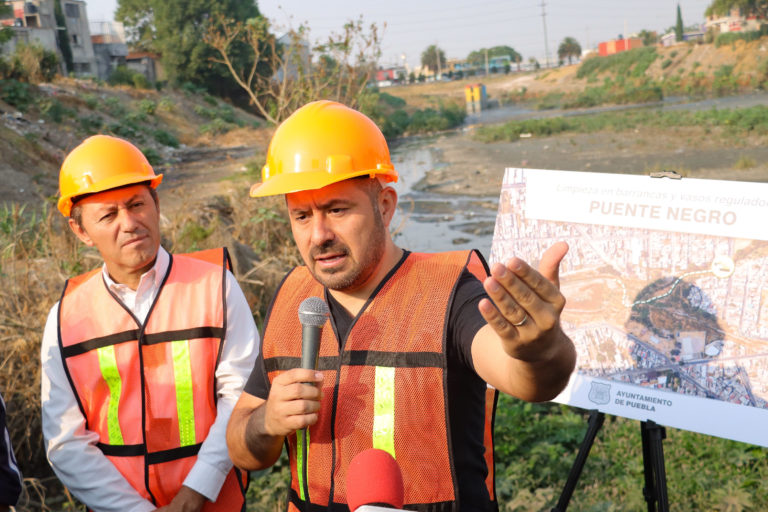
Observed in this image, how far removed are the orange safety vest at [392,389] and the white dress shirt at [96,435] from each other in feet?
2.29

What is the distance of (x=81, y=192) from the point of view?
2.88 meters

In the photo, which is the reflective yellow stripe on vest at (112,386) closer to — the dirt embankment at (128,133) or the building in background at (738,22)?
the dirt embankment at (128,133)

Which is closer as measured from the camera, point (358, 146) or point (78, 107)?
point (358, 146)

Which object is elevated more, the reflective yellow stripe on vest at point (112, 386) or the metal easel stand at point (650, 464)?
the reflective yellow stripe on vest at point (112, 386)

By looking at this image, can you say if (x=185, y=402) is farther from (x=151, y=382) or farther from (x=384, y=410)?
(x=384, y=410)

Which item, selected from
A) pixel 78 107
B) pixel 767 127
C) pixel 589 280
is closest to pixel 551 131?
pixel 767 127

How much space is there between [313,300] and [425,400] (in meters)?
0.39

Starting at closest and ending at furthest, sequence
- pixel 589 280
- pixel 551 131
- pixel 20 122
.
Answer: pixel 589 280 < pixel 20 122 < pixel 551 131

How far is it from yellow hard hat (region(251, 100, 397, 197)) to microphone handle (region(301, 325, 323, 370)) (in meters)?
0.42

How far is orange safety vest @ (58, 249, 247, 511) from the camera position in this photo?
9.04ft

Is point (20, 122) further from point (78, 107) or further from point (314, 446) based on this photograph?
point (314, 446)

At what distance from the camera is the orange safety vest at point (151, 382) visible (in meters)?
2.75

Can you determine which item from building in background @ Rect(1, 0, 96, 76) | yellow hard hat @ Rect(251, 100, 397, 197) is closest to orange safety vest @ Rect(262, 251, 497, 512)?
yellow hard hat @ Rect(251, 100, 397, 197)

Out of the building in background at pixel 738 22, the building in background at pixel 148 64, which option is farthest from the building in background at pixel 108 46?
the building in background at pixel 738 22
